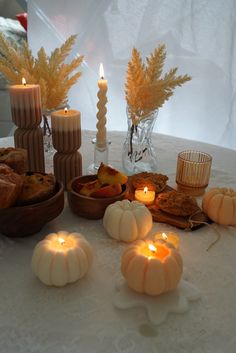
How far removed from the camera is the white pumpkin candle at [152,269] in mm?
497

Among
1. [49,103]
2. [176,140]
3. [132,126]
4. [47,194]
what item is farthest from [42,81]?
[176,140]

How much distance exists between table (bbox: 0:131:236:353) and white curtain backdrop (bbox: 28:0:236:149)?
1151 millimetres

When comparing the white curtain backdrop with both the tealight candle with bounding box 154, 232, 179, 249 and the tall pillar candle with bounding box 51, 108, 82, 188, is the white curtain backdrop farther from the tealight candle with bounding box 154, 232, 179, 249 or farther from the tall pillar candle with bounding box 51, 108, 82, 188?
the tealight candle with bounding box 154, 232, 179, 249

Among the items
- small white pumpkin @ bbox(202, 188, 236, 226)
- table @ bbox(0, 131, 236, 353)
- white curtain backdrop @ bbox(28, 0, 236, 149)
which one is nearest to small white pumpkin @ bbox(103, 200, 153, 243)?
table @ bbox(0, 131, 236, 353)

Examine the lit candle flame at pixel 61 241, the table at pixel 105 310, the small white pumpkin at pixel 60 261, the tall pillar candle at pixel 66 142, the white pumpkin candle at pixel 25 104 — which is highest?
the white pumpkin candle at pixel 25 104

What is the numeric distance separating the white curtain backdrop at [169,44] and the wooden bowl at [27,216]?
4.12ft

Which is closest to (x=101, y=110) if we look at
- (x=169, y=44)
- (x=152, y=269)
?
(x=152, y=269)

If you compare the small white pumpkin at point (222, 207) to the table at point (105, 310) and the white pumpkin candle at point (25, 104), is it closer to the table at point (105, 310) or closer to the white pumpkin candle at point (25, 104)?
the table at point (105, 310)

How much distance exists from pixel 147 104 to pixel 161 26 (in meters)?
0.97

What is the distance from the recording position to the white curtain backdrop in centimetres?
160

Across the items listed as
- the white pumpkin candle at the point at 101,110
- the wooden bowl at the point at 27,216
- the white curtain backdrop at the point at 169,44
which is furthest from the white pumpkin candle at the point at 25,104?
the white curtain backdrop at the point at 169,44

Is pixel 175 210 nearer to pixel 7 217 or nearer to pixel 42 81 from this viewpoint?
pixel 7 217

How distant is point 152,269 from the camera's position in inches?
19.7

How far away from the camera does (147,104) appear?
2.83 feet
